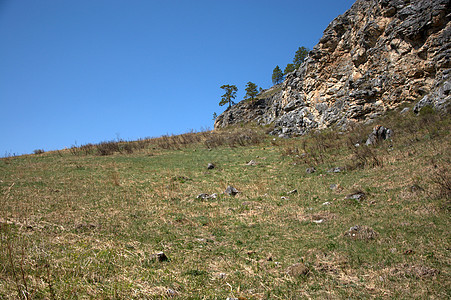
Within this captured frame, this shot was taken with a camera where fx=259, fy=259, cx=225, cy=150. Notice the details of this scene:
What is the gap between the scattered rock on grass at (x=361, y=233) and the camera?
6.03 m

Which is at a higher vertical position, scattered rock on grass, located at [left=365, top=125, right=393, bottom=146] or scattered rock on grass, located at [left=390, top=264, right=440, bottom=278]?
scattered rock on grass, located at [left=365, top=125, right=393, bottom=146]

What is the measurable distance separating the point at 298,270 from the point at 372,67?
24465 mm

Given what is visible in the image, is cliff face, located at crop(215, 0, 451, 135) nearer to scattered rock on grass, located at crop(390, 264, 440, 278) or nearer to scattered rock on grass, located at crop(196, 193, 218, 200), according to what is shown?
scattered rock on grass, located at crop(196, 193, 218, 200)

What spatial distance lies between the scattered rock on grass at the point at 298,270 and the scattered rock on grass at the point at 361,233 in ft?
6.48

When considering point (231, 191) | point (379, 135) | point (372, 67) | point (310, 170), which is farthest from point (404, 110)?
point (231, 191)

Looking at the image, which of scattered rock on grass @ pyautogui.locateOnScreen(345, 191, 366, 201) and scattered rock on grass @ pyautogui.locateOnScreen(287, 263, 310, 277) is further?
scattered rock on grass @ pyautogui.locateOnScreen(345, 191, 366, 201)

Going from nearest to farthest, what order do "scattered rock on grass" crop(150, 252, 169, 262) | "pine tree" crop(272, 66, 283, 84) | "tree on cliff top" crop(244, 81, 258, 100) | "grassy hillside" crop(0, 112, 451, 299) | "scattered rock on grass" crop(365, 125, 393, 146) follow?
"grassy hillside" crop(0, 112, 451, 299) < "scattered rock on grass" crop(150, 252, 169, 262) < "scattered rock on grass" crop(365, 125, 393, 146) < "tree on cliff top" crop(244, 81, 258, 100) < "pine tree" crop(272, 66, 283, 84)

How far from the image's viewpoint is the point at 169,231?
7.34 m

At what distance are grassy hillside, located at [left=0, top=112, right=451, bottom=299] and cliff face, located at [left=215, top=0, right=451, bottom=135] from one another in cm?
666

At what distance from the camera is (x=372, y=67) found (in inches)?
934

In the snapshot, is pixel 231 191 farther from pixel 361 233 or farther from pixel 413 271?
pixel 413 271

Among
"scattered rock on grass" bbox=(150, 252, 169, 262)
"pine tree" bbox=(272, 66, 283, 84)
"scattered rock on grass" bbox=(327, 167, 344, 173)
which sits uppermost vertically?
"pine tree" bbox=(272, 66, 283, 84)

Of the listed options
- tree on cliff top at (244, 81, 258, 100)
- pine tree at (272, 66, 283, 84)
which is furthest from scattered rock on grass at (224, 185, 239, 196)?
pine tree at (272, 66, 283, 84)

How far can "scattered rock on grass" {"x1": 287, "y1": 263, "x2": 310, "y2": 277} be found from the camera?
480 cm
